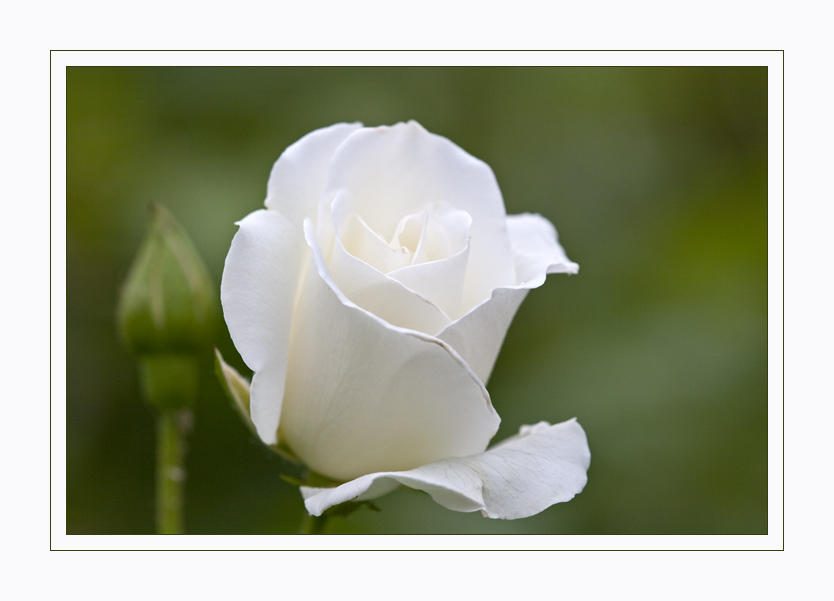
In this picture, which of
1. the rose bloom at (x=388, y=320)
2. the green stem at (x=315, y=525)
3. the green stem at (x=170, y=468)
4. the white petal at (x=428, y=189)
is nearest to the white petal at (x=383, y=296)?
the rose bloom at (x=388, y=320)

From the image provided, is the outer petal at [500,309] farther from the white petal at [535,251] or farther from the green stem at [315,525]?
the green stem at [315,525]

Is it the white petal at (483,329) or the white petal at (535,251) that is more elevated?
the white petal at (535,251)

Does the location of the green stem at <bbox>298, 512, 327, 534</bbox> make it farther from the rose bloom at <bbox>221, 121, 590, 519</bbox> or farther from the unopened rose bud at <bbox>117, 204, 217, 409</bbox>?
the unopened rose bud at <bbox>117, 204, 217, 409</bbox>

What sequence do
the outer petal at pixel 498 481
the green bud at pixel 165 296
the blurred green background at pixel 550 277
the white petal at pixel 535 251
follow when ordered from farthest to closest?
the blurred green background at pixel 550 277, the green bud at pixel 165 296, the white petal at pixel 535 251, the outer petal at pixel 498 481

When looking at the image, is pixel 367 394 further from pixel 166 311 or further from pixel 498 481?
pixel 166 311

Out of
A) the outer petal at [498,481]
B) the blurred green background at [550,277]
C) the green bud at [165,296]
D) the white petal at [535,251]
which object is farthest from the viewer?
the blurred green background at [550,277]

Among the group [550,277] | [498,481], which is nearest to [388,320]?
[498,481]

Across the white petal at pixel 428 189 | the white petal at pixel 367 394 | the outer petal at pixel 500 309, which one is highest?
the white petal at pixel 428 189
